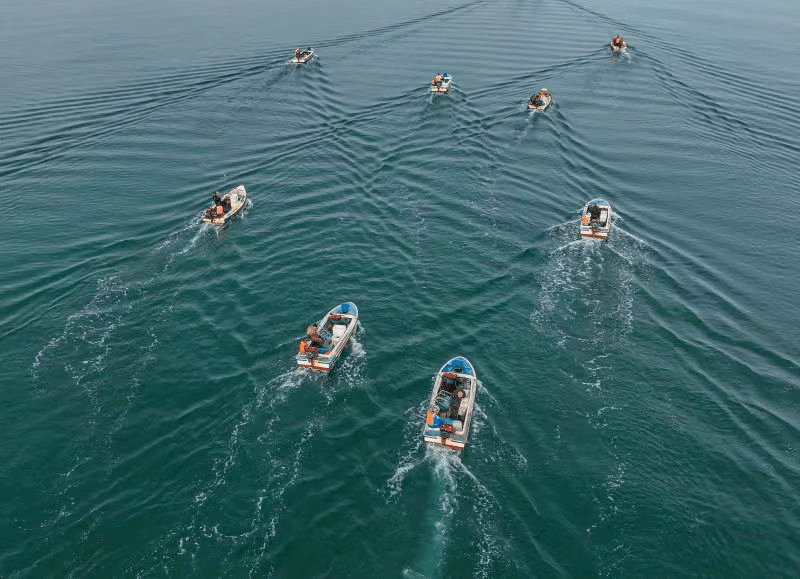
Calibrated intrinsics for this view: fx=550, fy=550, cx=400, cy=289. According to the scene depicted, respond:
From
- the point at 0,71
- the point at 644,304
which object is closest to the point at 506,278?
the point at 644,304

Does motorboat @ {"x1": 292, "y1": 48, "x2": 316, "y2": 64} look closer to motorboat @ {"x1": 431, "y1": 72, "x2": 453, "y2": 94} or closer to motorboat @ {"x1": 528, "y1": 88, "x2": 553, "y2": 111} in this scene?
motorboat @ {"x1": 431, "y1": 72, "x2": 453, "y2": 94}

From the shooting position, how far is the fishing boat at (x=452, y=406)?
50.0 meters

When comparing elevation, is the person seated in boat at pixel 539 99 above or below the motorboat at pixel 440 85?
below

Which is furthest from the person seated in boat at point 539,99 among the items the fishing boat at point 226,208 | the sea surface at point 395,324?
the fishing boat at point 226,208

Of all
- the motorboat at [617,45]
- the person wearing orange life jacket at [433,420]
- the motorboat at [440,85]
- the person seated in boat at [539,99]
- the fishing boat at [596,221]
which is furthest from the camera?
the motorboat at [617,45]

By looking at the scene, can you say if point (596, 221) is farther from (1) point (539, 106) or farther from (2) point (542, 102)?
(2) point (542, 102)

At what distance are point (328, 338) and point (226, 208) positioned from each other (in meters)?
31.6

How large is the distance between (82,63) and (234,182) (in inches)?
3132

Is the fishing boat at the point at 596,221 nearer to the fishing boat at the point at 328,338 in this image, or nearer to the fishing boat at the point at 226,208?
the fishing boat at the point at 328,338

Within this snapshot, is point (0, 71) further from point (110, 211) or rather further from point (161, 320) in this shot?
point (161, 320)

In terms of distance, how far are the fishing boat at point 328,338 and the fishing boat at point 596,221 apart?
1378 inches

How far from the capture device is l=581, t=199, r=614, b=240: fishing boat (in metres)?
76.6

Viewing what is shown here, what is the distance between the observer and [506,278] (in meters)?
Result: 71.1

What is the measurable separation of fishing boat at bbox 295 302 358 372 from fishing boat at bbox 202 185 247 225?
86.9 ft
